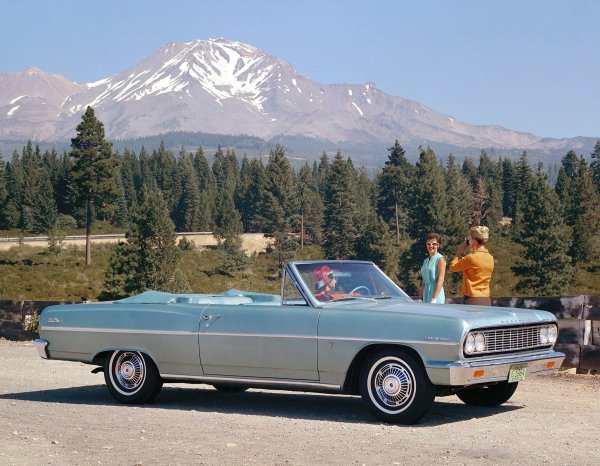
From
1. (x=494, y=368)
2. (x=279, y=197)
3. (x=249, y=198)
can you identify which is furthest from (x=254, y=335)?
(x=249, y=198)

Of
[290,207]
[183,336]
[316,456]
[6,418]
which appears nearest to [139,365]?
[183,336]

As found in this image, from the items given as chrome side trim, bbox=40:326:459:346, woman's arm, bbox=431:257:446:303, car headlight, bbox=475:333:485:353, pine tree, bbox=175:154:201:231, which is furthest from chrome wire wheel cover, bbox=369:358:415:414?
pine tree, bbox=175:154:201:231

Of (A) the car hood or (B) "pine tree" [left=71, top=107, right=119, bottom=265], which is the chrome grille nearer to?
(A) the car hood

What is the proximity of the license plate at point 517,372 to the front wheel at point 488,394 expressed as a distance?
3.00ft

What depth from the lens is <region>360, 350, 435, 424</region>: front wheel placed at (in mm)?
9438

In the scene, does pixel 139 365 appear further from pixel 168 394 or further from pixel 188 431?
pixel 188 431

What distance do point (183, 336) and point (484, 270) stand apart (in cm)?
379

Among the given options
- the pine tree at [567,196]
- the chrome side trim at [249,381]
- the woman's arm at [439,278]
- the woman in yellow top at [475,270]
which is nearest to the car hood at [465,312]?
the chrome side trim at [249,381]

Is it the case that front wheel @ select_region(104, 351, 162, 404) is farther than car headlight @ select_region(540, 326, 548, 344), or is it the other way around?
front wheel @ select_region(104, 351, 162, 404)

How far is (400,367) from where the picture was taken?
960 centimetres

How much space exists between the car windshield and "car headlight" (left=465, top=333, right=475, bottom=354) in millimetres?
1572

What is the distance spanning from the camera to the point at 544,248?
87812mm

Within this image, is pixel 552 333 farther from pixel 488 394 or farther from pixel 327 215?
pixel 327 215

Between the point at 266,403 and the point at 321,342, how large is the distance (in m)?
1.77
